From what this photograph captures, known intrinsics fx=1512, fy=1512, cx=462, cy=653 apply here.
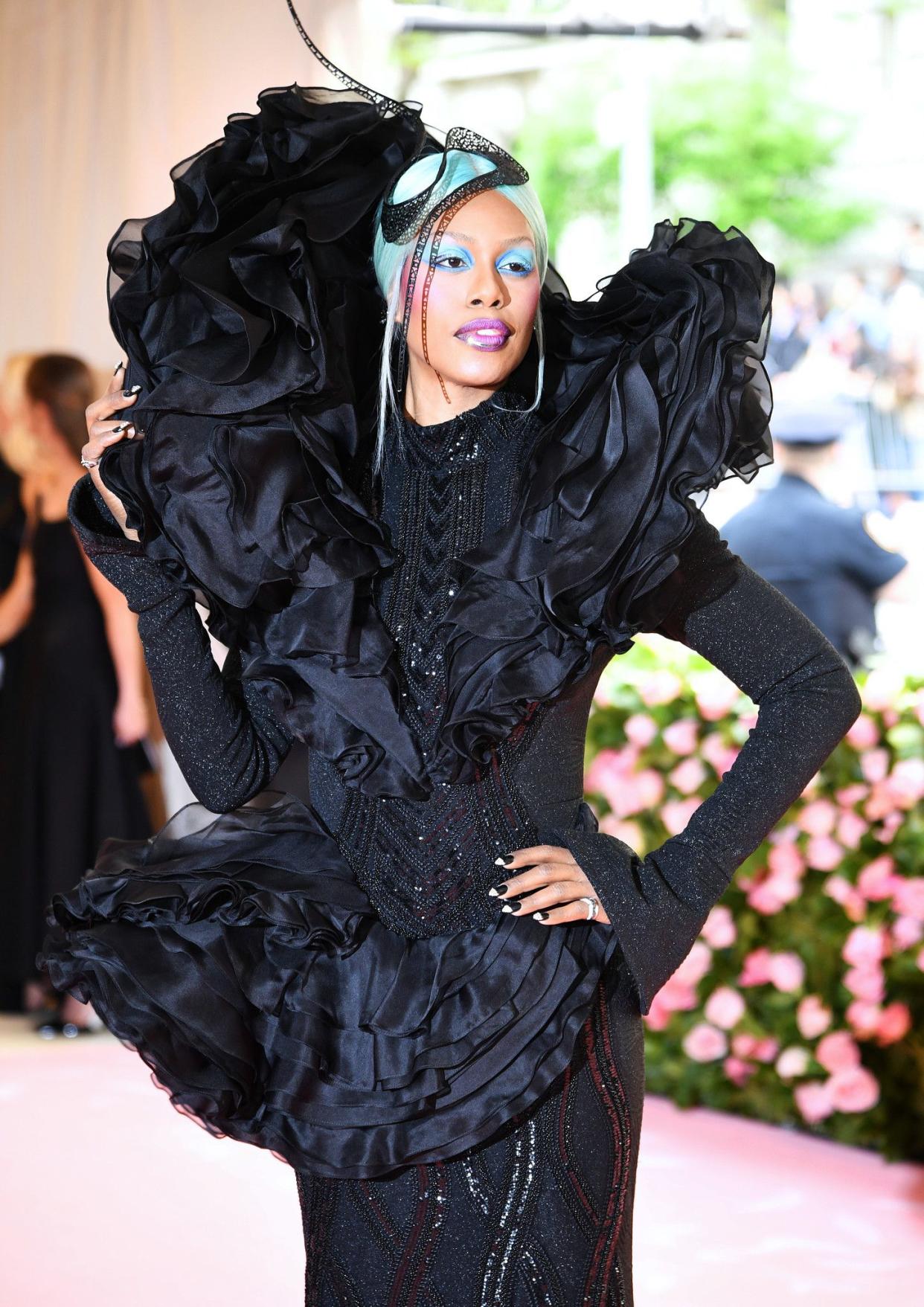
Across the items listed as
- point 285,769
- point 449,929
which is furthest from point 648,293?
point 285,769

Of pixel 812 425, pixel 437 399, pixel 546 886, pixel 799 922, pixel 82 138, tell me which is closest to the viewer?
pixel 546 886

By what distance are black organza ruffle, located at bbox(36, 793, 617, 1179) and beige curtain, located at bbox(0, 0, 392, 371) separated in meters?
3.09

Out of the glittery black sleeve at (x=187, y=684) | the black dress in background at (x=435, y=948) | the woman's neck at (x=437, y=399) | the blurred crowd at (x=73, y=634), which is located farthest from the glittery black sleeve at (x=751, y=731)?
the blurred crowd at (x=73, y=634)

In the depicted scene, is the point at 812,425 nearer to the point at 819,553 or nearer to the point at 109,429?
the point at 819,553

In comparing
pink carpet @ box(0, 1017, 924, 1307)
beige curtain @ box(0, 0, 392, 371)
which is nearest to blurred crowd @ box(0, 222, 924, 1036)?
beige curtain @ box(0, 0, 392, 371)

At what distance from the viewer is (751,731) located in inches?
68.2

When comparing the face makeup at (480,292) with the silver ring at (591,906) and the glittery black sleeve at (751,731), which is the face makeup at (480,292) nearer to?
the glittery black sleeve at (751,731)

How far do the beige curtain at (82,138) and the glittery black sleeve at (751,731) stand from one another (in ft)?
9.77

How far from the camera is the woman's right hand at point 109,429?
5.42 ft

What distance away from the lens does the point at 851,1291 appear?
2.89 m

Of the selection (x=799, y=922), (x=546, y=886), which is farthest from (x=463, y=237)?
(x=799, y=922)

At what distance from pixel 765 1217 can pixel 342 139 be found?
2.48 m

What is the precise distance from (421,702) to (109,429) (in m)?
0.45

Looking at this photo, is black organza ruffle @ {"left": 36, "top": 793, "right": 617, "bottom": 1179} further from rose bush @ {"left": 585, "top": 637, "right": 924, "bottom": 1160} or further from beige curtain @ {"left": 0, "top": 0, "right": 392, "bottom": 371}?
beige curtain @ {"left": 0, "top": 0, "right": 392, "bottom": 371}
